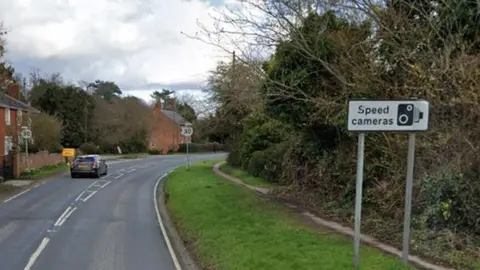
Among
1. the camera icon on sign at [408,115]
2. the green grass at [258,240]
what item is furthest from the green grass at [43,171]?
the camera icon on sign at [408,115]

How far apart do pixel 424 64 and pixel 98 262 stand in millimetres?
7854

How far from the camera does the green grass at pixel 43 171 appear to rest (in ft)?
128

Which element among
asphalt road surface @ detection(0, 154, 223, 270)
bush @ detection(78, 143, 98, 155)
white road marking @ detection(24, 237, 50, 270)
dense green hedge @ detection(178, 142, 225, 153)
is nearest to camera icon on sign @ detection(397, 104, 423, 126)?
asphalt road surface @ detection(0, 154, 223, 270)

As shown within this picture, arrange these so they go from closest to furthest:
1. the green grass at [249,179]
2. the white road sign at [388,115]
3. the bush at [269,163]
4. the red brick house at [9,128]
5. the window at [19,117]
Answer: the white road sign at [388,115] → the bush at [269,163] → the green grass at [249,179] → the red brick house at [9,128] → the window at [19,117]

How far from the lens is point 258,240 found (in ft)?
38.4

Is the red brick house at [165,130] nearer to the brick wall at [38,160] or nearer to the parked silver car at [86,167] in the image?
the brick wall at [38,160]

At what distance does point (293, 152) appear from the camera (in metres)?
22.5

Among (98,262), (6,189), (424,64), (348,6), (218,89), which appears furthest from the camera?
(218,89)

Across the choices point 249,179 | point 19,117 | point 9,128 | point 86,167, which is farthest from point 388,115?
point 19,117

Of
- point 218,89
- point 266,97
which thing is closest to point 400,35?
point 266,97

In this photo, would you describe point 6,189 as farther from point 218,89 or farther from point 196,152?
point 196,152

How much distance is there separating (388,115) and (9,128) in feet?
136

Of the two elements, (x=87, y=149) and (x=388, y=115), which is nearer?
(x=388, y=115)

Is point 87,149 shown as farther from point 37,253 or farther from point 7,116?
point 37,253
